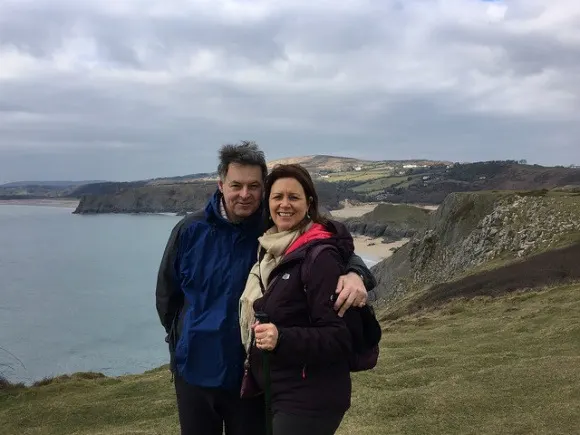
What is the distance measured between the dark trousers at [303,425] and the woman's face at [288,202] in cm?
101

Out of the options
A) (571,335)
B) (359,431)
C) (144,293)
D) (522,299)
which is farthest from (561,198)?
(144,293)

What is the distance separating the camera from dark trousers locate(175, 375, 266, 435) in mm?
3447

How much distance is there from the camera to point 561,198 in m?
29.8

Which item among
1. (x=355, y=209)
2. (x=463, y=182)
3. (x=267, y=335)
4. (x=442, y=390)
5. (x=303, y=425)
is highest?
(x=463, y=182)

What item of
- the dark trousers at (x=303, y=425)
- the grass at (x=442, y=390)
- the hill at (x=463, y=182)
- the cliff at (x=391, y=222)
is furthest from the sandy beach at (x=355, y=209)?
the dark trousers at (x=303, y=425)

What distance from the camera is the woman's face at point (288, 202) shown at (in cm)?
312

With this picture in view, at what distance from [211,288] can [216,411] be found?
0.78m

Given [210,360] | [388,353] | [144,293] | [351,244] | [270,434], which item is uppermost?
[351,244]

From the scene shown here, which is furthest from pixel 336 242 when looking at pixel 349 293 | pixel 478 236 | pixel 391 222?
pixel 391 222

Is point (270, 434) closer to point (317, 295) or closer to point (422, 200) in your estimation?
point (317, 295)

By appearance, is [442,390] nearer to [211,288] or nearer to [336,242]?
[211,288]

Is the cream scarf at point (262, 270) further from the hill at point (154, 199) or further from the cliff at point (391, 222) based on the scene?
the hill at point (154, 199)

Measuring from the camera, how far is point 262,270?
10.4 ft

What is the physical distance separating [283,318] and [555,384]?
7.31 m
